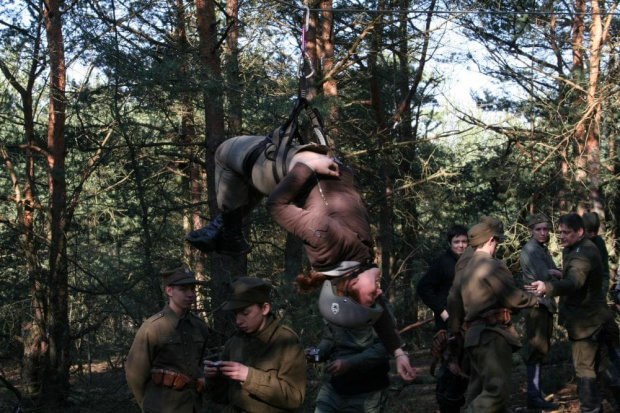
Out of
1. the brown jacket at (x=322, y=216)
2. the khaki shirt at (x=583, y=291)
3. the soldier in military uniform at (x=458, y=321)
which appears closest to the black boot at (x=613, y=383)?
the khaki shirt at (x=583, y=291)

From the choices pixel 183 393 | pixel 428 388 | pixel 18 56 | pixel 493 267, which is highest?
pixel 18 56

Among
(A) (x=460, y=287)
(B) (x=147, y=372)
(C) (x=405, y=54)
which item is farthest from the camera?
(C) (x=405, y=54)

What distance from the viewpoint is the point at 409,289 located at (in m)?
15.5

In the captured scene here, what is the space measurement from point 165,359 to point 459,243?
10.9 feet

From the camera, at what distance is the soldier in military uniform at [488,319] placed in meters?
5.57

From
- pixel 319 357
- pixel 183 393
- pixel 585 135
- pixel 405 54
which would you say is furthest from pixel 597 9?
pixel 183 393

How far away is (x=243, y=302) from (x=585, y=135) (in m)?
8.63

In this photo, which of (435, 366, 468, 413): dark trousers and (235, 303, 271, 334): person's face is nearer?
(235, 303, 271, 334): person's face

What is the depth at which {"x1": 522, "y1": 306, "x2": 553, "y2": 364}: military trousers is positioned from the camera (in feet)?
24.1

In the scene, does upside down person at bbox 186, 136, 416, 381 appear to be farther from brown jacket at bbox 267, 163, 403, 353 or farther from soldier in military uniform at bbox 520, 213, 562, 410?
soldier in military uniform at bbox 520, 213, 562, 410

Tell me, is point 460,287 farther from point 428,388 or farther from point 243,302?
point 428,388

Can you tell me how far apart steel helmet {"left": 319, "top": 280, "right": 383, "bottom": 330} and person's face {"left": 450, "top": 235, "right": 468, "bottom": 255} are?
10.5ft

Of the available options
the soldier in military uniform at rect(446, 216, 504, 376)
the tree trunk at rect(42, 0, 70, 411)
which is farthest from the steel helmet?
the tree trunk at rect(42, 0, 70, 411)

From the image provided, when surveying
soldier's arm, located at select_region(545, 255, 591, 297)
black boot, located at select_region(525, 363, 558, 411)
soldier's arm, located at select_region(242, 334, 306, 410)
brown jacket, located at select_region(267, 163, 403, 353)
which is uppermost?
brown jacket, located at select_region(267, 163, 403, 353)
